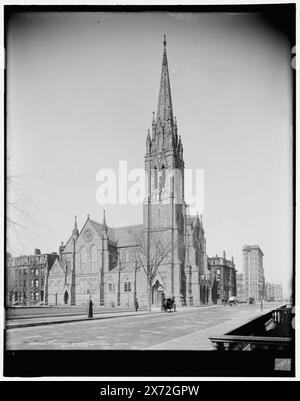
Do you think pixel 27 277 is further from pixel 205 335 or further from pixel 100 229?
pixel 205 335

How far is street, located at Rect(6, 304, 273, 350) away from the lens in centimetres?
690

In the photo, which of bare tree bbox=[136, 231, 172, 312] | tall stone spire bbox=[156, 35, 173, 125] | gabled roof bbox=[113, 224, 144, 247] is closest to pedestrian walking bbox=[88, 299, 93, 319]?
gabled roof bbox=[113, 224, 144, 247]

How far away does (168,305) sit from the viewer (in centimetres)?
933

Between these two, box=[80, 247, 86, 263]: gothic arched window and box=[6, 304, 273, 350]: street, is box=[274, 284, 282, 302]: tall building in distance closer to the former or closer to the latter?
box=[6, 304, 273, 350]: street

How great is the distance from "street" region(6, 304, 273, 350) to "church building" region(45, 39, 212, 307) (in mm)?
684

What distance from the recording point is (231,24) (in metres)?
7.07
